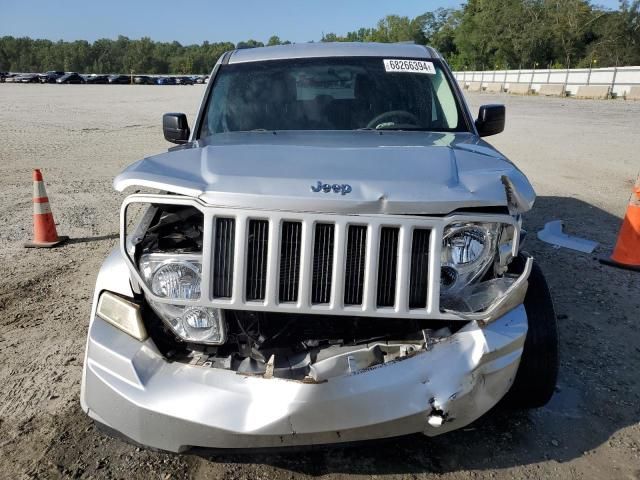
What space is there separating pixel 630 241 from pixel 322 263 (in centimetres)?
406

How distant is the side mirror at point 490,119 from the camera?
A: 160 inches

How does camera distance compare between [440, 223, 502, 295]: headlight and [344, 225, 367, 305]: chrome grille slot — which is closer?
[344, 225, 367, 305]: chrome grille slot

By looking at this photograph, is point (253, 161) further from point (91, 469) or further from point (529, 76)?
point (529, 76)

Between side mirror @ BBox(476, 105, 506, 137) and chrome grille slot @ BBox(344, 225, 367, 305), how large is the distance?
2234mm

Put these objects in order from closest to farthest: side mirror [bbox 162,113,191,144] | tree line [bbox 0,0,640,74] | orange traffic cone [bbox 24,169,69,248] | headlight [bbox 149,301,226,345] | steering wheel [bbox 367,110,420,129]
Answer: headlight [bbox 149,301,226,345], steering wheel [bbox 367,110,420,129], side mirror [bbox 162,113,191,144], orange traffic cone [bbox 24,169,69,248], tree line [bbox 0,0,640,74]

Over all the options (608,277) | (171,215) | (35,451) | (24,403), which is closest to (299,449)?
(171,215)

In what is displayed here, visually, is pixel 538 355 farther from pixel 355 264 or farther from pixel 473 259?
pixel 355 264

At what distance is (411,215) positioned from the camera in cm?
225

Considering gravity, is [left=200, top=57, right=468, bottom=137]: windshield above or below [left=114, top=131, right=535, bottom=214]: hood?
above

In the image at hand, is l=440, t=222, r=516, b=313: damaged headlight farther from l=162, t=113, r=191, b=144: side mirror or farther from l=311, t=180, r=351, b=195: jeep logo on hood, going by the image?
l=162, t=113, r=191, b=144: side mirror

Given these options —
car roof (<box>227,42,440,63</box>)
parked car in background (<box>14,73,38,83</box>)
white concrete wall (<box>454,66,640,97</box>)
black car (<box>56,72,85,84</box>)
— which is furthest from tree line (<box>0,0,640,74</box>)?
car roof (<box>227,42,440,63</box>)

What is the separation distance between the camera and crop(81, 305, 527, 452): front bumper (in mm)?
2131

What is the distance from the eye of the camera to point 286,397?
2117 millimetres

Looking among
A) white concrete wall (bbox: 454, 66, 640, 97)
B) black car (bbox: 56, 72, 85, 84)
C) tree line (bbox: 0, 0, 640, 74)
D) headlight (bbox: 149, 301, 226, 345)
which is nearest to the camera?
headlight (bbox: 149, 301, 226, 345)
